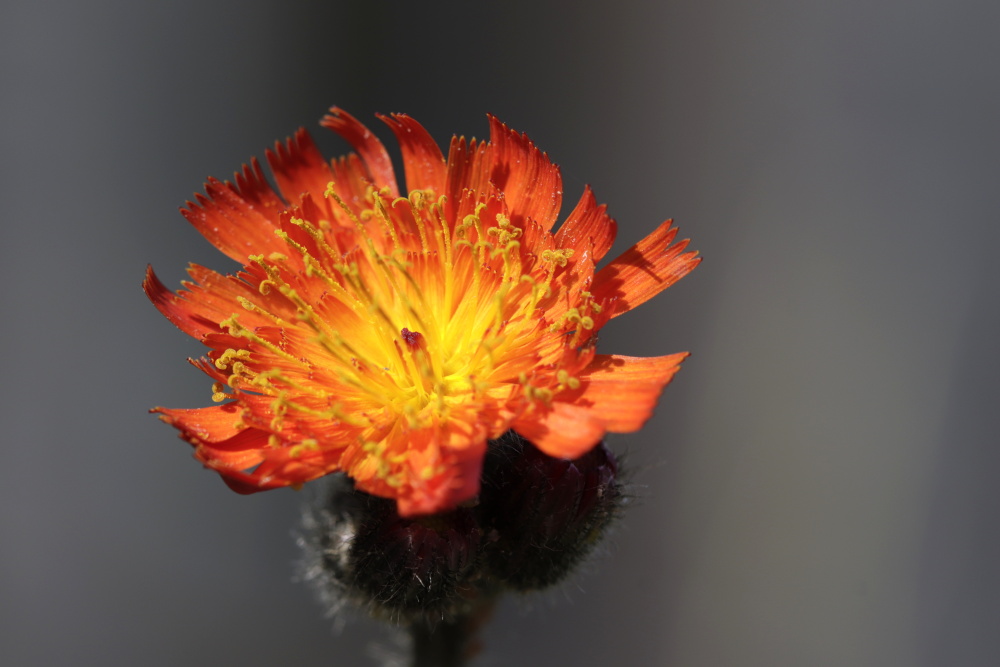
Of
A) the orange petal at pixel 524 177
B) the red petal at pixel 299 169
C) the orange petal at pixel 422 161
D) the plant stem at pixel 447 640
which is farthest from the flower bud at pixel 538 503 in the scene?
the red petal at pixel 299 169

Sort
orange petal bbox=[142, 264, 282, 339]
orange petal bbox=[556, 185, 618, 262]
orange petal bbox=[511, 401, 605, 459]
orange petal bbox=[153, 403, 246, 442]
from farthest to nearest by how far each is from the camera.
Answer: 1. orange petal bbox=[142, 264, 282, 339]
2. orange petal bbox=[556, 185, 618, 262]
3. orange petal bbox=[153, 403, 246, 442]
4. orange petal bbox=[511, 401, 605, 459]

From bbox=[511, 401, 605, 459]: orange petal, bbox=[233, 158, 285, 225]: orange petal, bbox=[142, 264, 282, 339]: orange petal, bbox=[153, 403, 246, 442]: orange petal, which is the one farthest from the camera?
bbox=[233, 158, 285, 225]: orange petal

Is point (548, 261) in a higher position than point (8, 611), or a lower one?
higher

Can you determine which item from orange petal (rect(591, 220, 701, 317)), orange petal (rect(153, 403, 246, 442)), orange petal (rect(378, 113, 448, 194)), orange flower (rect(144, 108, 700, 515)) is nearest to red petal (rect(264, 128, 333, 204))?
orange flower (rect(144, 108, 700, 515))

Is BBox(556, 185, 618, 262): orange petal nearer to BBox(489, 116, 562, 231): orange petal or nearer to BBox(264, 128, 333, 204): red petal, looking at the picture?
BBox(489, 116, 562, 231): orange petal

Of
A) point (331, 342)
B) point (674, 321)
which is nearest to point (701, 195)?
point (674, 321)

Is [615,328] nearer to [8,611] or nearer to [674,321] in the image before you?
[674,321]
